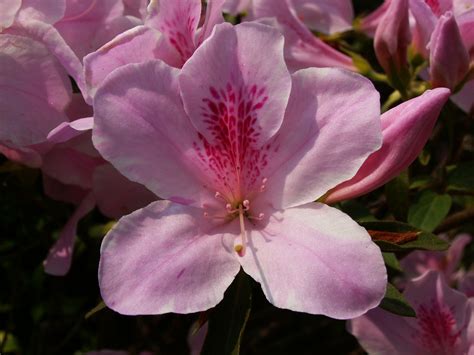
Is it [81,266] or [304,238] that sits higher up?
[304,238]

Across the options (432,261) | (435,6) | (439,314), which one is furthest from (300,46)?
(432,261)

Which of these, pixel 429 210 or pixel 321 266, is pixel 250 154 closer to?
pixel 321 266

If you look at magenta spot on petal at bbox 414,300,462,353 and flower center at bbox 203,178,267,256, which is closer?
flower center at bbox 203,178,267,256

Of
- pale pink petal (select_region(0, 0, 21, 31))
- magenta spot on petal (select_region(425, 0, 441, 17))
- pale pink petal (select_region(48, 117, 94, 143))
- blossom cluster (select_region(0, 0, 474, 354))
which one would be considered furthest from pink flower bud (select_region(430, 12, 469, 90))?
pale pink petal (select_region(0, 0, 21, 31))

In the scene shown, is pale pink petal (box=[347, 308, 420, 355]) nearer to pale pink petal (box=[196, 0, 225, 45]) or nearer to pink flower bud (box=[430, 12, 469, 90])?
pink flower bud (box=[430, 12, 469, 90])

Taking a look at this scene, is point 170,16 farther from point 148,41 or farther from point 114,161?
point 114,161

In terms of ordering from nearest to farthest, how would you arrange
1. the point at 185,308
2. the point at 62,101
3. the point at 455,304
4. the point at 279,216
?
1. the point at 185,308
2. the point at 279,216
3. the point at 62,101
4. the point at 455,304

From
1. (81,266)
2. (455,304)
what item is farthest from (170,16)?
(81,266)
